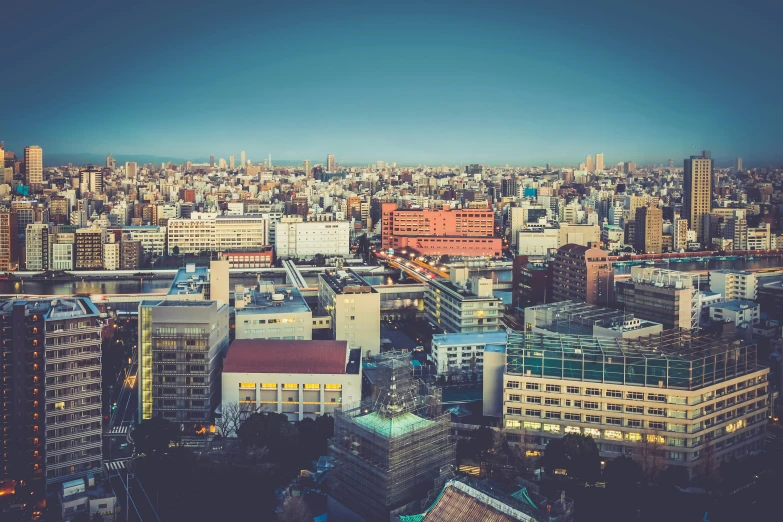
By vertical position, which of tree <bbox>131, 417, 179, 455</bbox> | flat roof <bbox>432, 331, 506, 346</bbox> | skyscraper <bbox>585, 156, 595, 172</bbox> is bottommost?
tree <bbox>131, 417, 179, 455</bbox>

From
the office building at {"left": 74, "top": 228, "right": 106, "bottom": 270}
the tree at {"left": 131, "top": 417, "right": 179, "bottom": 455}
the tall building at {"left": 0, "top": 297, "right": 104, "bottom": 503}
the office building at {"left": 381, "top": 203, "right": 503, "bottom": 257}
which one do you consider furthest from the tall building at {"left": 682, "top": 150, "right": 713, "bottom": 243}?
the tall building at {"left": 0, "top": 297, "right": 104, "bottom": 503}

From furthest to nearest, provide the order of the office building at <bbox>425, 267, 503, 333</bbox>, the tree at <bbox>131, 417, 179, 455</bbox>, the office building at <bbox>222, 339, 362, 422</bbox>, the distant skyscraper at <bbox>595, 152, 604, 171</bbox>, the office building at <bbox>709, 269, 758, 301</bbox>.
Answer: the distant skyscraper at <bbox>595, 152, 604, 171</bbox>, the office building at <bbox>709, 269, 758, 301</bbox>, the office building at <bbox>425, 267, 503, 333</bbox>, the office building at <bbox>222, 339, 362, 422</bbox>, the tree at <bbox>131, 417, 179, 455</bbox>

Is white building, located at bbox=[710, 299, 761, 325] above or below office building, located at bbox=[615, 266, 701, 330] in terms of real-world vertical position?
below

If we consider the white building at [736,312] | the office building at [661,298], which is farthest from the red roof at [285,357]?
the white building at [736,312]

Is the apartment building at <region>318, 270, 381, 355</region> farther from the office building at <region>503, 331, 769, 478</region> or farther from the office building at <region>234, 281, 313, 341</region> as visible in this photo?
the office building at <region>503, 331, 769, 478</region>

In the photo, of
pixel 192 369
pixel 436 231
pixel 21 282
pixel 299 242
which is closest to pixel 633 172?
pixel 436 231

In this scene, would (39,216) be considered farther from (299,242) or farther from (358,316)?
(358,316)
